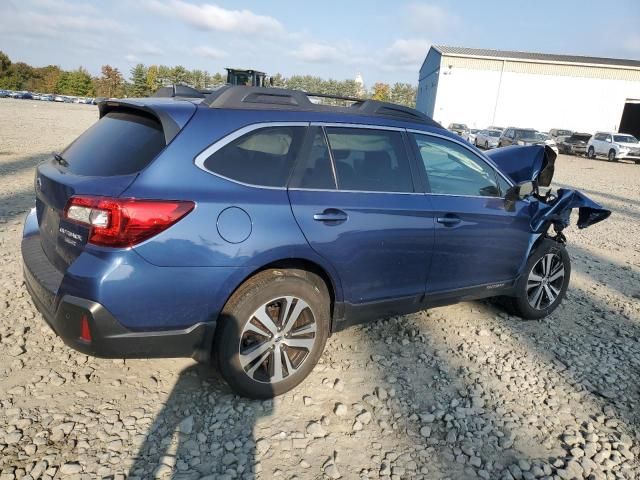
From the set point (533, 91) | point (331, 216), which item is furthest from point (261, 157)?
point (533, 91)

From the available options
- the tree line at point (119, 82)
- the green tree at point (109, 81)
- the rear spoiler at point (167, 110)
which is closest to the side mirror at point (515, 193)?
the rear spoiler at point (167, 110)

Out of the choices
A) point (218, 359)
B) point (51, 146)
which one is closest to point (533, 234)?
point (218, 359)

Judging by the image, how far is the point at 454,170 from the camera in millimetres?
3648

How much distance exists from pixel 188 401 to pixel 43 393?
2.73ft

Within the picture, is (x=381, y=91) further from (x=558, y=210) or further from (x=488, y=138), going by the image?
(x=558, y=210)

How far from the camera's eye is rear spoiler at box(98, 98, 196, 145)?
252cm

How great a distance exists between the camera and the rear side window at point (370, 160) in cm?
302

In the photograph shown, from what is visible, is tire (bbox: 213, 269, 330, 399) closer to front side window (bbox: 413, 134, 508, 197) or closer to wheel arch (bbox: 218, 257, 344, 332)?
wheel arch (bbox: 218, 257, 344, 332)

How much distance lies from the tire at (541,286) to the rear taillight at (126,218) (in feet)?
10.2

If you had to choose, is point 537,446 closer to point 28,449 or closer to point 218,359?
point 218,359

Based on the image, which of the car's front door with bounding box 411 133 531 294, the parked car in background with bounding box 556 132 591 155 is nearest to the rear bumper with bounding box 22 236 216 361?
the car's front door with bounding box 411 133 531 294

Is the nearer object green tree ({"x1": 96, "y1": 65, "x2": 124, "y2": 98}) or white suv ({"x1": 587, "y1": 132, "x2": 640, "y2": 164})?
white suv ({"x1": 587, "y1": 132, "x2": 640, "y2": 164})

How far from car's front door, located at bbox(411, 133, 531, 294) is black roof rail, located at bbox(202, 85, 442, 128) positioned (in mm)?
326

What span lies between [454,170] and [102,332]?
2.67m
